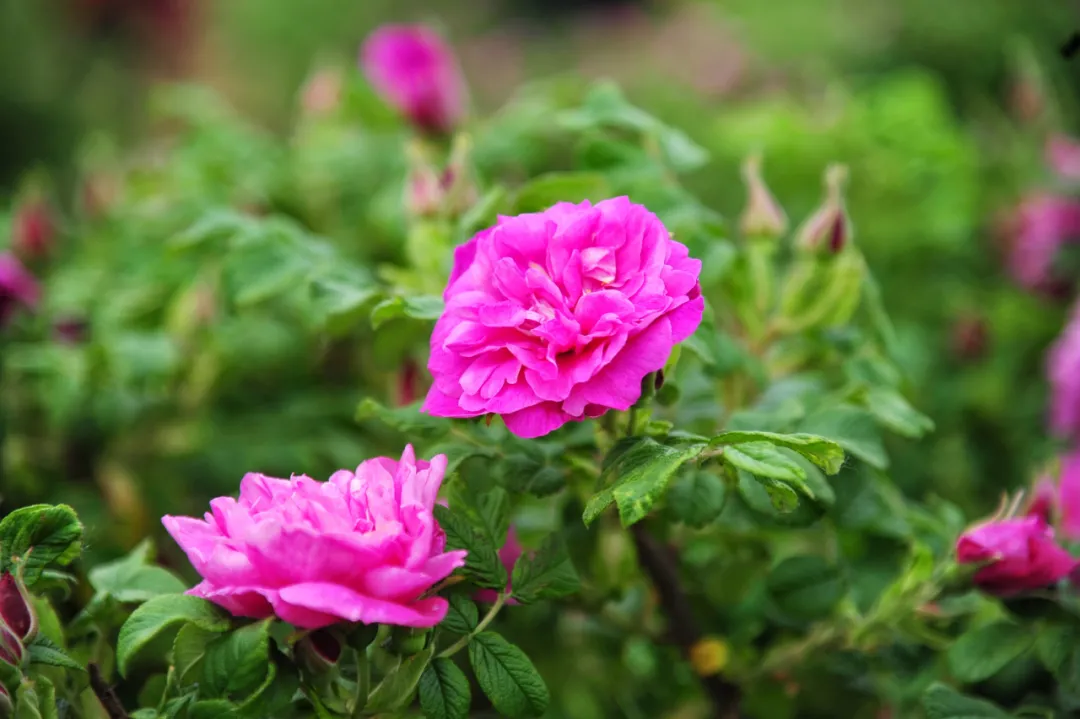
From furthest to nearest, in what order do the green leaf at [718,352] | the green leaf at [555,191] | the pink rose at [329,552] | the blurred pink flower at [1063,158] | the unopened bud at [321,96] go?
the unopened bud at [321,96] → the blurred pink flower at [1063,158] → the green leaf at [555,191] → the green leaf at [718,352] → the pink rose at [329,552]

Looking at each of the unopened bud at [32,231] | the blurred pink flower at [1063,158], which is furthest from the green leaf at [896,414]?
the unopened bud at [32,231]

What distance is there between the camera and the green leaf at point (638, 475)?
594 millimetres

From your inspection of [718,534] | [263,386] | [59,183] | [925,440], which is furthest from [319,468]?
[59,183]

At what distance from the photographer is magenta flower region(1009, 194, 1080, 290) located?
1.51m

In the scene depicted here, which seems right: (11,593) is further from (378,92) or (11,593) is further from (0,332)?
(378,92)

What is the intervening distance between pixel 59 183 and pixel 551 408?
4.32 metres

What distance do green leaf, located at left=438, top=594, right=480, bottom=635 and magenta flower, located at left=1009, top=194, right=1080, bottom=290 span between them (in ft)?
3.87

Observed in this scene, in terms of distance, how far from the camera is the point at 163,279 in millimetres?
1379

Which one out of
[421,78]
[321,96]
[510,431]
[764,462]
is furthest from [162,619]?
[321,96]

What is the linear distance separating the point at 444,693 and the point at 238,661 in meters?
0.13

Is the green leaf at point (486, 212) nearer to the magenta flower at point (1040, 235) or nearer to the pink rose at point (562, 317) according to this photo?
the pink rose at point (562, 317)

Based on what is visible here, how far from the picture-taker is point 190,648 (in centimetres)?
65

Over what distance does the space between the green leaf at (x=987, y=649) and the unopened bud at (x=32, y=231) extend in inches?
48.3

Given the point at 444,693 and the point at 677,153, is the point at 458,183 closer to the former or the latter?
the point at 677,153
